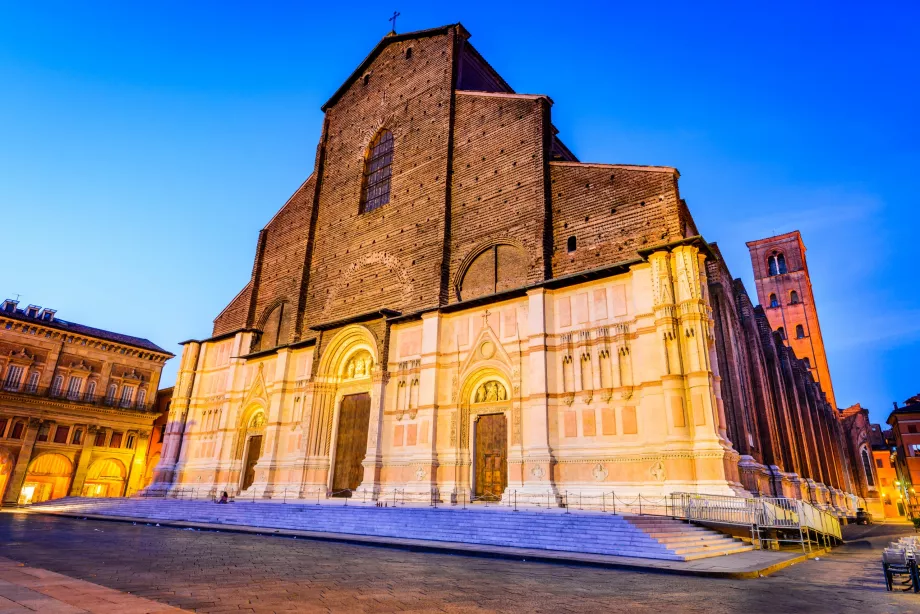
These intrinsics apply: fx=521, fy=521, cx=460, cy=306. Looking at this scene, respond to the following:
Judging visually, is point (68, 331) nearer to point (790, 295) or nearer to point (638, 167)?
point (638, 167)

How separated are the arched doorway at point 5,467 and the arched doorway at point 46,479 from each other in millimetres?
888

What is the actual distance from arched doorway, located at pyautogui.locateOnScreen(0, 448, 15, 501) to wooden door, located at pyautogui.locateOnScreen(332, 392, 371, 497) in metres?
24.1

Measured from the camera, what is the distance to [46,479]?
33.0 metres

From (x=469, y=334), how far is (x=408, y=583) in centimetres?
1294

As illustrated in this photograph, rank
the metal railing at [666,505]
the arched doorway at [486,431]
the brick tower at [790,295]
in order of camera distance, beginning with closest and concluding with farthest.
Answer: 1. the metal railing at [666,505]
2. the arched doorway at [486,431]
3. the brick tower at [790,295]

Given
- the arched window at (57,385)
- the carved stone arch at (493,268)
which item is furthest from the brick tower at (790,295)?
the arched window at (57,385)

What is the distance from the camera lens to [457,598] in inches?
216

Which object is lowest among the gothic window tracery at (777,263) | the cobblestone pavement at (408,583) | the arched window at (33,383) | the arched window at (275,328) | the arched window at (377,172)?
the cobblestone pavement at (408,583)

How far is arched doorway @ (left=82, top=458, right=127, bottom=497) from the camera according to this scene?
114ft

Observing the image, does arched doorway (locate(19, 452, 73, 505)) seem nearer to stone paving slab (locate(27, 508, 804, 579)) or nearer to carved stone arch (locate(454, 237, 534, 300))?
stone paving slab (locate(27, 508, 804, 579))

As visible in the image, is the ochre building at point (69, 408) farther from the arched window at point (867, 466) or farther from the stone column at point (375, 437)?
the arched window at point (867, 466)

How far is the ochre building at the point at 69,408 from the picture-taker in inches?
1252

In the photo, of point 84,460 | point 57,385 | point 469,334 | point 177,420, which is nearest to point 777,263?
point 469,334

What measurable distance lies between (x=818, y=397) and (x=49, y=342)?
52971 millimetres
